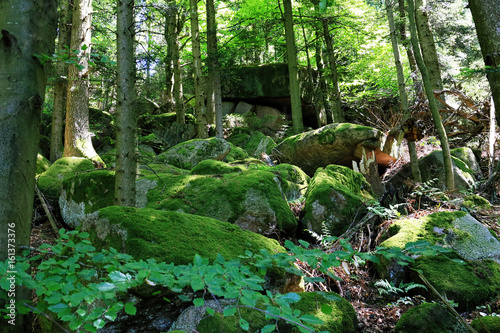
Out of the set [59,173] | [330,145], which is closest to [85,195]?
[59,173]

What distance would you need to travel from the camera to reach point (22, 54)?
2037mm

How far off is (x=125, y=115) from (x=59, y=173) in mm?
3985

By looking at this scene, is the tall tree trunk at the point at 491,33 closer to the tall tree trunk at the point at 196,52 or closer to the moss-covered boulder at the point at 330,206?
the moss-covered boulder at the point at 330,206

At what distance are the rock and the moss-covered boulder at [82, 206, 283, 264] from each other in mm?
5591

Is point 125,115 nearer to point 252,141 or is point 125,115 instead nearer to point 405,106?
point 405,106

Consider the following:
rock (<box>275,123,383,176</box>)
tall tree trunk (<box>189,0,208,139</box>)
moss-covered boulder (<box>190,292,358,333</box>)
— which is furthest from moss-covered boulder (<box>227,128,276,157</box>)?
moss-covered boulder (<box>190,292,358,333</box>)

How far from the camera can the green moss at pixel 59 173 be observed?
21.2ft

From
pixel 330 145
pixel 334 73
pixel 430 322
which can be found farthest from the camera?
pixel 334 73

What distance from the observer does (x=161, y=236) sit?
304 cm

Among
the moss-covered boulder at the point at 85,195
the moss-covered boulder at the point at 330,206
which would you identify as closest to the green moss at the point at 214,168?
the moss-covered boulder at the point at 330,206

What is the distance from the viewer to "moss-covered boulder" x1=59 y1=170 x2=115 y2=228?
5441 mm

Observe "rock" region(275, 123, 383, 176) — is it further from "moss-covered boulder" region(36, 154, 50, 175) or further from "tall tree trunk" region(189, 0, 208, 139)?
"moss-covered boulder" region(36, 154, 50, 175)

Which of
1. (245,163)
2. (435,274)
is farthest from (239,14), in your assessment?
(435,274)

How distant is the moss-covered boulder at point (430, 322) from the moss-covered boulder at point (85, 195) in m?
4.57
